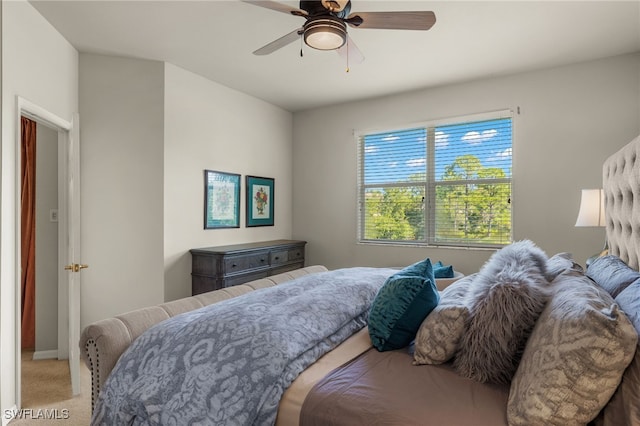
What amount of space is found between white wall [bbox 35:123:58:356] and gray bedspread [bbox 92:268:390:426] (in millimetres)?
2680

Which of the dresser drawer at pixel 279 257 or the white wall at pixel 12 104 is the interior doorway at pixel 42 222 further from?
the dresser drawer at pixel 279 257

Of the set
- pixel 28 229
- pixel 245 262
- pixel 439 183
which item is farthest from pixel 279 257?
pixel 28 229

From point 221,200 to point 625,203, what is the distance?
340 cm

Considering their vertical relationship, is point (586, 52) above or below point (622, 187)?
→ above

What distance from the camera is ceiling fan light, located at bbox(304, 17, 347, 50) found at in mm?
2086

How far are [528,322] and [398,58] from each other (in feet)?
8.92

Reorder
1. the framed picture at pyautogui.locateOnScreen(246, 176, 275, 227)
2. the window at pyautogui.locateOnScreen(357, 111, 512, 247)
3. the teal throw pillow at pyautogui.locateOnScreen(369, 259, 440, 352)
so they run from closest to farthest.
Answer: the teal throw pillow at pyautogui.locateOnScreen(369, 259, 440, 352) → the window at pyautogui.locateOnScreen(357, 111, 512, 247) → the framed picture at pyautogui.locateOnScreen(246, 176, 275, 227)

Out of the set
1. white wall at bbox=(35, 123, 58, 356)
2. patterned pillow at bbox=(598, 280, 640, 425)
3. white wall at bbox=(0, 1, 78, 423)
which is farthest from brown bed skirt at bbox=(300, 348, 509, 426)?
white wall at bbox=(35, 123, 58, 356)

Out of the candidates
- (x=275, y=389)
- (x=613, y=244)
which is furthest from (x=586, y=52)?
(x=275, y=389)

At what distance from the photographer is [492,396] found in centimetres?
119

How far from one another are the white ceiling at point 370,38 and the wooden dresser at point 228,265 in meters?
1.77

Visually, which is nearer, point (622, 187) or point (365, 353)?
point (365, 353)

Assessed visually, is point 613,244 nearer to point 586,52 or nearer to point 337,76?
point 586,52

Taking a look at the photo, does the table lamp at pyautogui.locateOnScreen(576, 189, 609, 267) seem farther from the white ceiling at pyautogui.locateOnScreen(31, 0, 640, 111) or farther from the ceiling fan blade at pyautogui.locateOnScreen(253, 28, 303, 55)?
the ceiling fan blade at pyautogui.locateOnScreen(253, 28, 303, 55)
